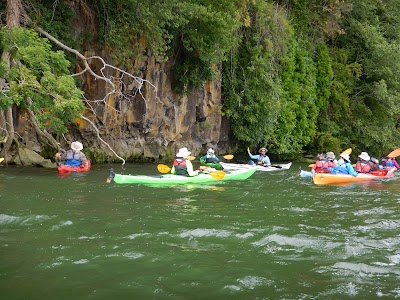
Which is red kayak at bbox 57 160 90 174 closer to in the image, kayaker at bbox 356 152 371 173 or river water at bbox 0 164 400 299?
river water at bbox 0 164 400 299

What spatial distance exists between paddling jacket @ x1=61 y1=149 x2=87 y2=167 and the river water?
4002 mm

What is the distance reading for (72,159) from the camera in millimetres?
14367

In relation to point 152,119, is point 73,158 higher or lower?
lower

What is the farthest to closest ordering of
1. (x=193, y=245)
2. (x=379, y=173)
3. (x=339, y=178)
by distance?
(x=379, y=173) < (x=339, y=178) < (x=193, y=245)

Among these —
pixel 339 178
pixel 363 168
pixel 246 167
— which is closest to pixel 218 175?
pixel 339 178

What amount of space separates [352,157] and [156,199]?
20.1m

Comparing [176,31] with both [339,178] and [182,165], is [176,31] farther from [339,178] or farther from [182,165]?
[339,178]

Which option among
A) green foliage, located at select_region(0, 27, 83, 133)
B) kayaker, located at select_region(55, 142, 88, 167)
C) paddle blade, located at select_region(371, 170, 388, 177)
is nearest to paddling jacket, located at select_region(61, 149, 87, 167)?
kayaker, located at select_region(55, 142, 88, 167)

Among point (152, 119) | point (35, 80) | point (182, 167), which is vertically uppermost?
point (35, 80)

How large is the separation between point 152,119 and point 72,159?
5.38 meters

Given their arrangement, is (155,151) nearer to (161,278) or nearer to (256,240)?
(256,240)

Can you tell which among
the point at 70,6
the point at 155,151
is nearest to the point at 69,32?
the point at 70,6

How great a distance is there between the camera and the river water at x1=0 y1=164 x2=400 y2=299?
4.39 meters

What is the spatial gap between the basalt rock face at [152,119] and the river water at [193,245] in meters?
7.34
